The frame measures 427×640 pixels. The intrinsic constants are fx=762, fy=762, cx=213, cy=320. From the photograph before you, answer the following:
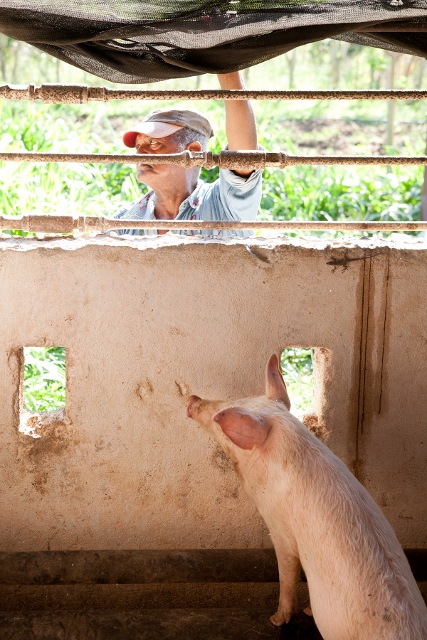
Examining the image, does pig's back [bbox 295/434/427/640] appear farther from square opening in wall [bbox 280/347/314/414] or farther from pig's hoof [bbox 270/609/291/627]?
square opening in wall [bbox 280/347/314/414]

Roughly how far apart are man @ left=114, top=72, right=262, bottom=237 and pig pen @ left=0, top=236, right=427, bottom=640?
648 millimetres

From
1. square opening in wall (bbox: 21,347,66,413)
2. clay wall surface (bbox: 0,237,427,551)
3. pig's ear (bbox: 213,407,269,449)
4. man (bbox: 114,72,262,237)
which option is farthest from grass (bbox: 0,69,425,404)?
pig's ear (bbox: 213,407,269,449)

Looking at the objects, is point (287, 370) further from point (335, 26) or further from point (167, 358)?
point (335, 26)

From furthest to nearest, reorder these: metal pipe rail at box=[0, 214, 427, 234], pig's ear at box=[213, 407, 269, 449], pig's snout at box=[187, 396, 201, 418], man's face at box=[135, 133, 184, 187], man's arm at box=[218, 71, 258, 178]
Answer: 1. man's face at box=[135, 133, 184, 187]
2. man's arm at box=[218, 71, 258, 178]
3. metal pipe rail at box=[0, 214, 427, 234]
4. pig's snout at box=[187, 396, 201, 418]
5. pig's ear at box=[213, 407, 269, 449]

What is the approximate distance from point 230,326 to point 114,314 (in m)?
0.44

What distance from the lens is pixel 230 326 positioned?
286 cm

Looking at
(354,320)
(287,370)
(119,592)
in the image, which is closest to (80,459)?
(119,592)

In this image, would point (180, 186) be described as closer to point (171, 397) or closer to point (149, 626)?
point (171, 397)

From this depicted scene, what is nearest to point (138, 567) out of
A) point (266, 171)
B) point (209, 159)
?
point (209, 159)

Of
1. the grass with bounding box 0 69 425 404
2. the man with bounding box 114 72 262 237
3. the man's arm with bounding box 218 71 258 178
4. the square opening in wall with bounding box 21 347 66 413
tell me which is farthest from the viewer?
the grass with bounding box 0 69 425 404

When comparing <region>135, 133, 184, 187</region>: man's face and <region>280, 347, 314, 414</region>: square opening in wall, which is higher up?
<region>135, 133, 184, 187</region>: man's face

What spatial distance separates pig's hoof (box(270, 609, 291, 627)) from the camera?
2.71 m

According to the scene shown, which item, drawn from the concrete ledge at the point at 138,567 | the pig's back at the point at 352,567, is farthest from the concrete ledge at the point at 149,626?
the pig's back at the point at 352,567

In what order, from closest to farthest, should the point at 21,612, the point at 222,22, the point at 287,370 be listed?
the point at 222,22 → the point at 21,612 → the point at 287,370
